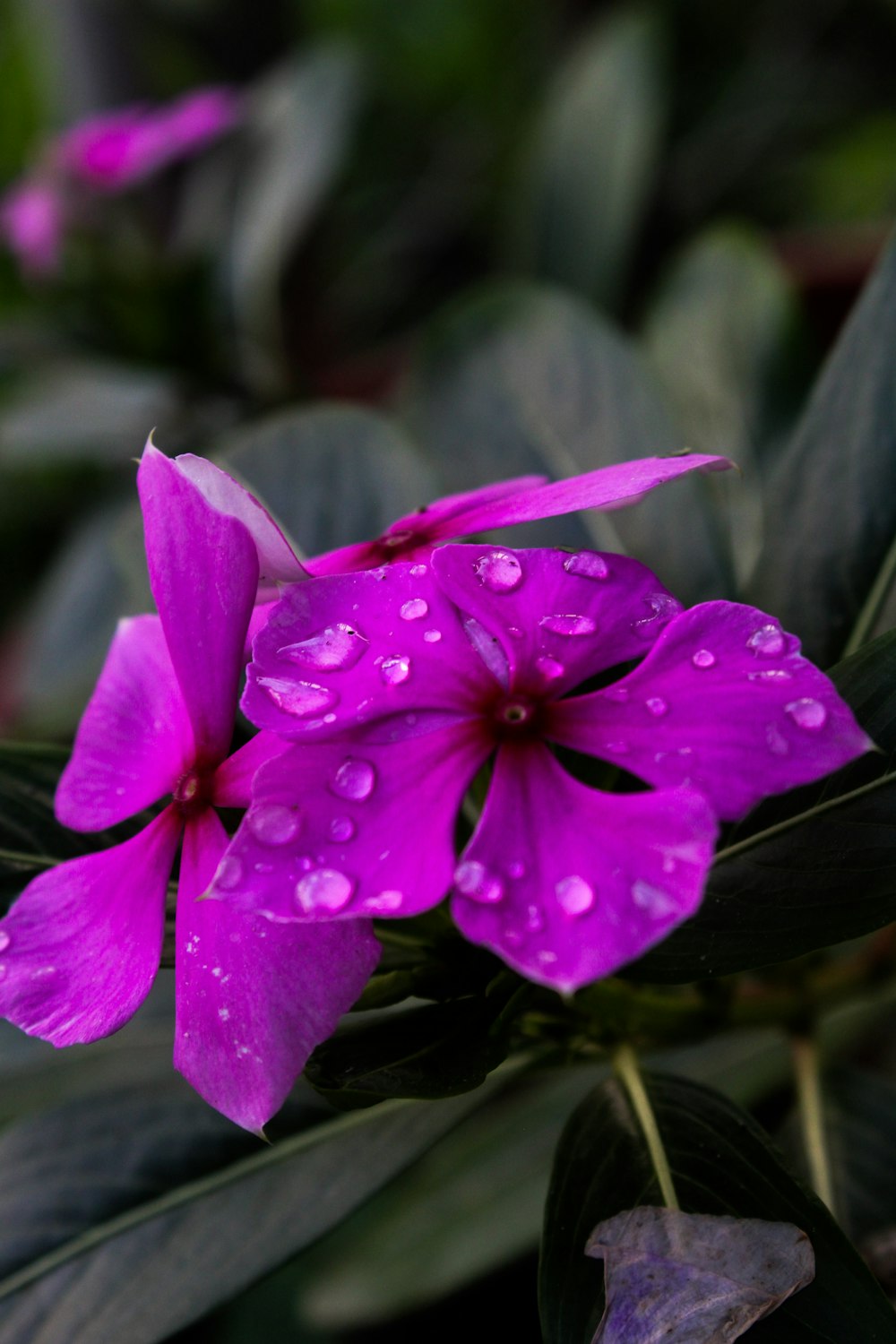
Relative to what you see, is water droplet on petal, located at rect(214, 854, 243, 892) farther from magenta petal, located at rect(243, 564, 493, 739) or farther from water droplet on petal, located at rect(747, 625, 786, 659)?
water droplet on petal, located at rect(747, 625, 786, 659)

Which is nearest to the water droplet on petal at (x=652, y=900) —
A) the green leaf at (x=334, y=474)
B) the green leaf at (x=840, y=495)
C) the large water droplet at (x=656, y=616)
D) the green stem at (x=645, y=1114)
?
the large water droplet at (x=656, y=616)

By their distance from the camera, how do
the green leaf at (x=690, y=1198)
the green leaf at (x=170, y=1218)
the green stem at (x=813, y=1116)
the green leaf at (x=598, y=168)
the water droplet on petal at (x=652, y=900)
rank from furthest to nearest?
the green leaf at (x=598, y=168) → the green stem at (x=813, y=1116) → the green leaf at (x=170, y=1218) → the green leaf at (x=690, y=1198) → the water droplet on petal at (x=652, y=900)

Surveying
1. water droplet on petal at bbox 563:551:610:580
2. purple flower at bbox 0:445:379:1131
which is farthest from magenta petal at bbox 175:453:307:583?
water droplet on petal at bbox 563:551:610:580

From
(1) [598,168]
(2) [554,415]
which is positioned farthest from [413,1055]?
(1) [598,168]

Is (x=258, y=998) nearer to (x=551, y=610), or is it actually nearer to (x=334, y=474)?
(x=551, y=610)

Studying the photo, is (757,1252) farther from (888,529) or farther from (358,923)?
(888,529)

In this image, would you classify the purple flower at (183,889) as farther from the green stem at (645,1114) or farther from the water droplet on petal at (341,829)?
the green stem at (645,1114)
